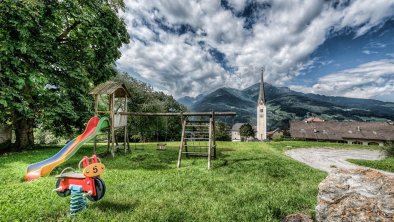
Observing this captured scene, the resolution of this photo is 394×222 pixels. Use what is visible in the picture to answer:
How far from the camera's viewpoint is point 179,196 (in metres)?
7.33

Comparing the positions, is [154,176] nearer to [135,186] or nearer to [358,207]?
[135,186]

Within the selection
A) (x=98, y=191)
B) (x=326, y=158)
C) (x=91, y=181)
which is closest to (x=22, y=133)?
(x=91, y=181)

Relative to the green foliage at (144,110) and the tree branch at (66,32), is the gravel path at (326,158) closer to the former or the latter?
the tree branch at (66,32)

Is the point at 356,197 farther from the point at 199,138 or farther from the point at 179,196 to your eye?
the point at 199,138

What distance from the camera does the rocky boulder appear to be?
4293 millimetres

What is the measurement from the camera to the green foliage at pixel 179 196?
588 centimetres

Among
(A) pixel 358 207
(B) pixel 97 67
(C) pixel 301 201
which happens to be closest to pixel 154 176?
(C) pixel 301 201

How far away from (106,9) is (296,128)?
73.7 meters

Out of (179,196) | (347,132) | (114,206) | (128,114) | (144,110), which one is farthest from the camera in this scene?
(347,132)

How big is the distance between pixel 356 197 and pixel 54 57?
748 inches

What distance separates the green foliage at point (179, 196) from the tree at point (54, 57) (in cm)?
556

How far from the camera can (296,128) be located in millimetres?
77938

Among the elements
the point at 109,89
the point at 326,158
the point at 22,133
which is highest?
the point at 109,89

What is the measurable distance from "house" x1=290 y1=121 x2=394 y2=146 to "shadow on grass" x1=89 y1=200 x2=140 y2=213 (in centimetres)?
7638
